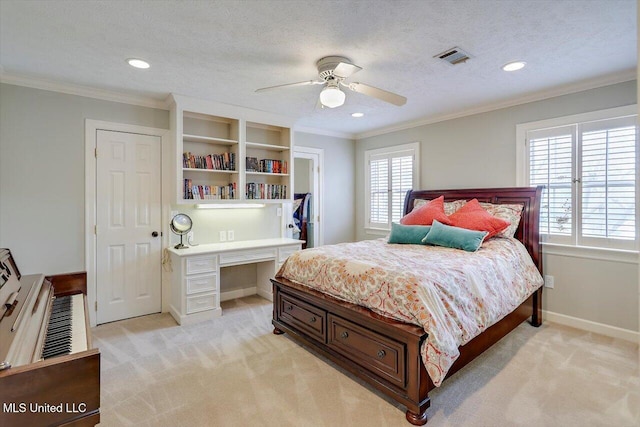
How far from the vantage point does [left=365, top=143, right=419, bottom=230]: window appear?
4.73 metres

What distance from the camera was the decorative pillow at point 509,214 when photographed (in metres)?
3.32

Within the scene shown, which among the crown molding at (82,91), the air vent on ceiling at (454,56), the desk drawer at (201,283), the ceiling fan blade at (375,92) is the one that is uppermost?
the air vent on ceiling at (454,56)

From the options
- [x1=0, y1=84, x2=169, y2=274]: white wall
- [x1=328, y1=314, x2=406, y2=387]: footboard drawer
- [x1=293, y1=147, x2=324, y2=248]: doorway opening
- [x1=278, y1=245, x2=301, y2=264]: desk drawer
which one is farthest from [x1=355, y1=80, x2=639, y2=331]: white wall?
[x1=0, y1=84, x2=169, y2=274]: white wall

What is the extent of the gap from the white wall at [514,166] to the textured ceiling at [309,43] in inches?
8.5

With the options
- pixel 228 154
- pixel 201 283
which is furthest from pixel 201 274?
pixel 228 154

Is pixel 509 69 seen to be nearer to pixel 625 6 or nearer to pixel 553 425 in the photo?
pixel 625 6

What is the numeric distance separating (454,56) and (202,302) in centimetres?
336

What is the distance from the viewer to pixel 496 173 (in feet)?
12.5

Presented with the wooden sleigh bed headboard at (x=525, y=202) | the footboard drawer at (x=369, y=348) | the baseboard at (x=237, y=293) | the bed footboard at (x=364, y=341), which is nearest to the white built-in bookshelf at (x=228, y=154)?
the baseboard at (x=237, y=293)

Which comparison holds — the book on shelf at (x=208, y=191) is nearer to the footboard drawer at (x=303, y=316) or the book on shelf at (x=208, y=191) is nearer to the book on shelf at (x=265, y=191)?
the book on shelf at (x=265, y=191)

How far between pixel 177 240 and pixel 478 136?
12.7 ft

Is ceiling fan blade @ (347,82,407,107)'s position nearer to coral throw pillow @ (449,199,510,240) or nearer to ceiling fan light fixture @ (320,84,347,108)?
ceiling fan light fixture @ (320,84,347,108)

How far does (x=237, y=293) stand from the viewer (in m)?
4.29

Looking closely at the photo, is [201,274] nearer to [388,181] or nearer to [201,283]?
[201,283]
